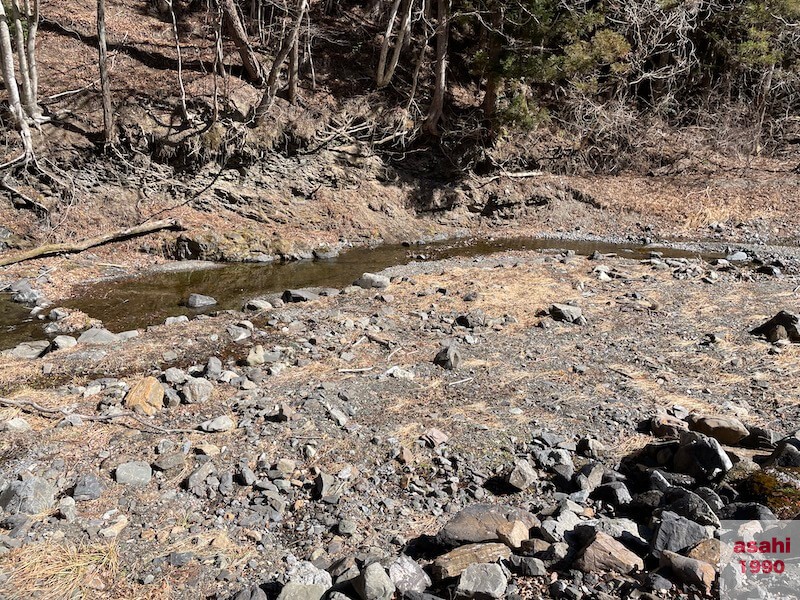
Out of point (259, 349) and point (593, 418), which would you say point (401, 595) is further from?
point (259, 349)

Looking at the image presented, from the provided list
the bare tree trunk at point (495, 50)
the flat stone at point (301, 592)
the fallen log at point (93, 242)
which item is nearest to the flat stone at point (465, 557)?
the flat stone at point (301, 592)

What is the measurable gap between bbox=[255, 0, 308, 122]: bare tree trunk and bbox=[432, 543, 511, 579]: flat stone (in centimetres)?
1386

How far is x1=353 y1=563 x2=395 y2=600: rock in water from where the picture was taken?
322 centimetres

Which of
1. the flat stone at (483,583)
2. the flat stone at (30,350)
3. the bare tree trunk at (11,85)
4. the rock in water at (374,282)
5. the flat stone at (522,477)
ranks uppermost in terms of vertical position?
the bare tree trunk at (11,85)

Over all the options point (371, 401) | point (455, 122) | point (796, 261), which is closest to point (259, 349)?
point (371, 401)

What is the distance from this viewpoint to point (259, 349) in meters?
7.26

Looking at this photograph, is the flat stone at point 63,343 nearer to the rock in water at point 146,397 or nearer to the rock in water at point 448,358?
the rock in water at point 146,397

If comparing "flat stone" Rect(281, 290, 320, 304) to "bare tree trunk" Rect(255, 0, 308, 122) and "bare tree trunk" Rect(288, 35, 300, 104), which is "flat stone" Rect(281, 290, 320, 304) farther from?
"bare tree trunk" Rect(288, 35, 300, 104)

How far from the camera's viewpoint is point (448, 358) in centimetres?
698

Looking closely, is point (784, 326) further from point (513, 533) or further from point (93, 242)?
point (93, 242)

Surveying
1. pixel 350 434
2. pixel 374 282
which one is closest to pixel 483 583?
pixel 350 434

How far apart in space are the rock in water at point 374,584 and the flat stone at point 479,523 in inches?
22.7

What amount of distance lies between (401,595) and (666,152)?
21.9 meters

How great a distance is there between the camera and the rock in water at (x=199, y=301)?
34.0ft
